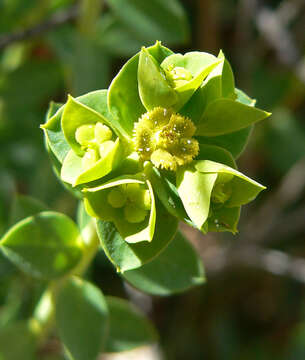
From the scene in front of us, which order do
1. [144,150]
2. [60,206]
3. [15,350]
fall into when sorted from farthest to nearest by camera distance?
[60,206]
[15,350]
[144,150]

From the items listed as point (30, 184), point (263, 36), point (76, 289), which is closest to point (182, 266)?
point (76, 289)

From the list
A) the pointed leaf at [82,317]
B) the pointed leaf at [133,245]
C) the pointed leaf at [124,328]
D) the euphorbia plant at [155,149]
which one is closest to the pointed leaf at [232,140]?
the euphorbia plant at [155,149]

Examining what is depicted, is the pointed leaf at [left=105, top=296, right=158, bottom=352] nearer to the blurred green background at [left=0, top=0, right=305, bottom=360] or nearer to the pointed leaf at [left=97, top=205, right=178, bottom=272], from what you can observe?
the blurred green background at [left=0, top=0, right=305, bottom=360]

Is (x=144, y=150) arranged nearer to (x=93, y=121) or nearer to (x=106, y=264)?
(x=93, y=121)

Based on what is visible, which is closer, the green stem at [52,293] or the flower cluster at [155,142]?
the flower cluster at [155,142]

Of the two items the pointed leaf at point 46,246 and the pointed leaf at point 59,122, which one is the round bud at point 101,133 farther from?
the pointed leaf at point 46,246

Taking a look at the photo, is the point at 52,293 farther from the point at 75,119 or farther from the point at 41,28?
the point at 41,28
